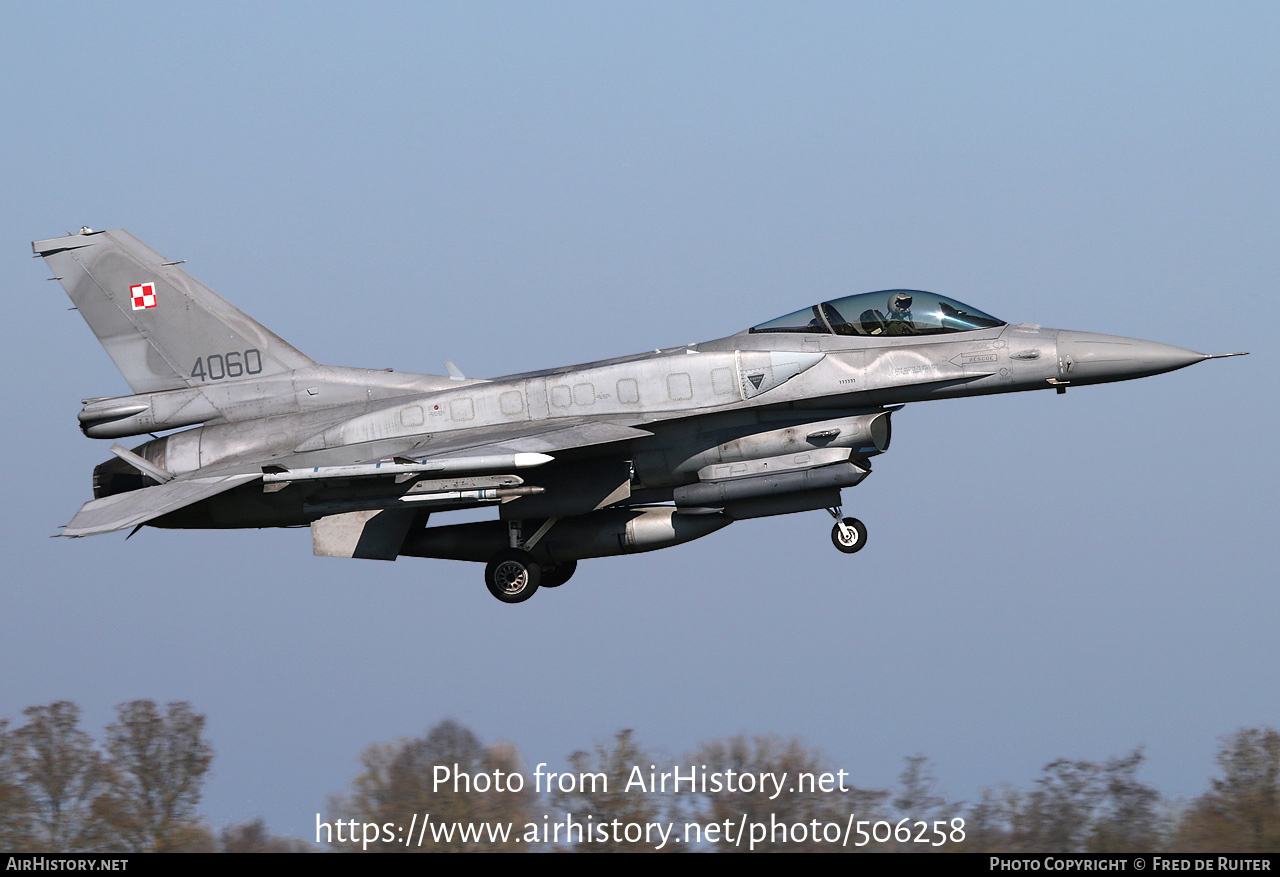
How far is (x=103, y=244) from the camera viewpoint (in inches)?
776

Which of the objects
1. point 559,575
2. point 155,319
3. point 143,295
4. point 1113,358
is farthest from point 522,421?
point 1113,358

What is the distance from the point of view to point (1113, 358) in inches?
669

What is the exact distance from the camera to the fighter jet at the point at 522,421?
56.5 ft

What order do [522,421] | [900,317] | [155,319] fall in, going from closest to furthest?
[900,317], [522,421], [155,319]

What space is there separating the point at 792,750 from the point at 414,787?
15.9ft

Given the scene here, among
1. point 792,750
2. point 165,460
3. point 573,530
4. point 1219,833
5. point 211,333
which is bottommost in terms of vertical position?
point 1219,833

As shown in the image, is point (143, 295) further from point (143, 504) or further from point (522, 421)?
point (522, 421)

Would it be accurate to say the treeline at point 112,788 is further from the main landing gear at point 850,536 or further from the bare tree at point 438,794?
the main landing gear at point 850,536

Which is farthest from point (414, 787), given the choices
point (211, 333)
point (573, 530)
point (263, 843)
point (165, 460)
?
point (211, 333)

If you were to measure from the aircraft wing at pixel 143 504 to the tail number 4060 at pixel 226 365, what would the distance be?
1.73 metres

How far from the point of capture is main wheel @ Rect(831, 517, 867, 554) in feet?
58.8

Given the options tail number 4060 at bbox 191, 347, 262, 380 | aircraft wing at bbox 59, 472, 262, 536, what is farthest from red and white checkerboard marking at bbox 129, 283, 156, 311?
aircraft wing at bbox 59, 472, 262, 536

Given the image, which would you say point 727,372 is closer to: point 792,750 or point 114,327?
point 792,750

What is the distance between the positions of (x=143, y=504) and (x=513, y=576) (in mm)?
4519
